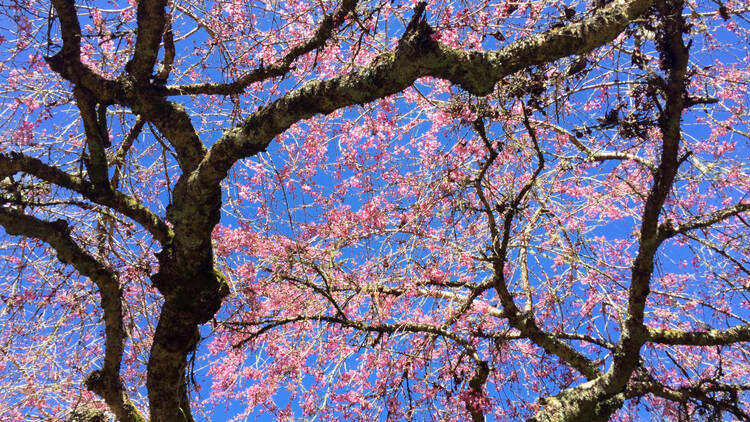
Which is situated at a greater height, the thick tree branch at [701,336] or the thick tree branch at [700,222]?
the thick tree branch at [700,222]

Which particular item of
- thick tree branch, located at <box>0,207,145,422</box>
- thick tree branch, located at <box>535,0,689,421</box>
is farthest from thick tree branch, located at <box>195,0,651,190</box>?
thick tree branch, located at <box>0,207,145,422</box>

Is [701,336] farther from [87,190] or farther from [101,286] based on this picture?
[87,190]

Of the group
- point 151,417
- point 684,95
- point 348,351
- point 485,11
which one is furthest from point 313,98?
point 348,351

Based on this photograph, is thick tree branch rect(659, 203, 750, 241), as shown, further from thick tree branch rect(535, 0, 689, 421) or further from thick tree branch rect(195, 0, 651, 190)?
thick tree branch rect(195, 0, 651, 190)

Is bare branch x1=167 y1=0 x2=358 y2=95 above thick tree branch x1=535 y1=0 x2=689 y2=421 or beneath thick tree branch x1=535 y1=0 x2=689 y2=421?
above

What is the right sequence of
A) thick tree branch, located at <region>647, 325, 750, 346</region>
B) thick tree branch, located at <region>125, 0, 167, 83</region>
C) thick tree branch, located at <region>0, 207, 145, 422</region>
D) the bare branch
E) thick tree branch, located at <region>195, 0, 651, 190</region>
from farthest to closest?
thick tree branch, located at <region>647, 325, 750, 346</region>
thick tree branch, located at <region>0, 207, 145, 422</region>
the bare branch
thick tree branch, located at <region>125, 0, 167, 83</region>
thick tree branch, located at <region>195, 0, 651, 190</region>

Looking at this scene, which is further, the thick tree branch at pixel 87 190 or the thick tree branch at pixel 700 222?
the thick tree branch at pixel 700 222

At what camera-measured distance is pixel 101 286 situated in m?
3.96

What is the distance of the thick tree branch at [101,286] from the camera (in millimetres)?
3789

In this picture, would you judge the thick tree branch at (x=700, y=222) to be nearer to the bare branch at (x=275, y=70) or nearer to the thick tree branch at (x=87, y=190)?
the bare branch at (x=275, y=70)

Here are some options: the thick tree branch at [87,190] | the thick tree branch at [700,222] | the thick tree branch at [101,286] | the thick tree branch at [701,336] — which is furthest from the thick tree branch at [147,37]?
the thick tree branch at [701,336]

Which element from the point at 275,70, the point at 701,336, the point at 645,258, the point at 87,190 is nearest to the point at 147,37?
the point at 275,70

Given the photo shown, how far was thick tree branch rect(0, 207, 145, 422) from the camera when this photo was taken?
3.79 meters

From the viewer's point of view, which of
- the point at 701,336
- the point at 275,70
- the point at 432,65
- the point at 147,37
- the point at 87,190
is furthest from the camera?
the point at 701,336
